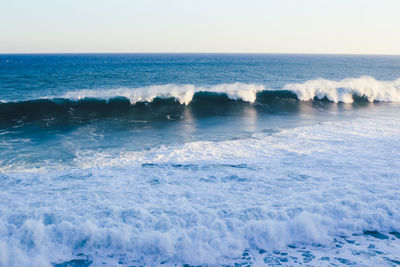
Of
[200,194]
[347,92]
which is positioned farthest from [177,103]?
[200,194]

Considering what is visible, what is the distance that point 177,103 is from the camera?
1395 centimetres

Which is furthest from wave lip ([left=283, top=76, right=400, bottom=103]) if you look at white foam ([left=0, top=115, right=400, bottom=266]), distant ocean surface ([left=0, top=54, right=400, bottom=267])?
white foam ([left=0, top=115, right=400, bottom=266])

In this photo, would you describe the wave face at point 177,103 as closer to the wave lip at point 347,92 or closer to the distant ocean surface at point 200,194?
the wave lip at point 347,92

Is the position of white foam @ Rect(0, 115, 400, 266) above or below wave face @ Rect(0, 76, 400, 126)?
below

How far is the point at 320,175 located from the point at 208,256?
9.63ft

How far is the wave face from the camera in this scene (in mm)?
11438

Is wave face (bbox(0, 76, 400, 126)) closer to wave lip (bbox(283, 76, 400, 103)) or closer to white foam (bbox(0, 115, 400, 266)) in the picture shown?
wave lip (bbox(283, 76, 400, 103))

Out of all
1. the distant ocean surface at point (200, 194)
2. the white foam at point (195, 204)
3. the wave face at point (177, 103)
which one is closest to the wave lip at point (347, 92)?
the wave face at point (177, 103)

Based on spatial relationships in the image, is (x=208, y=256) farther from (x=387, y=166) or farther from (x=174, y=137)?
(x=174, y=137)

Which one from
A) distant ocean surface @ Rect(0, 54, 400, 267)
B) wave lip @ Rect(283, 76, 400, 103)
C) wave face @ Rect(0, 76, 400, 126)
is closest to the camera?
distant ocean surface @ Rect(0, 54, 400, 267)

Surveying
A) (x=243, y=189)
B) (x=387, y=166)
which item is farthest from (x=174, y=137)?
(x=387, y=166)

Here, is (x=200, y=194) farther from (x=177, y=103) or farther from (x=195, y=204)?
(x=177, y=103)

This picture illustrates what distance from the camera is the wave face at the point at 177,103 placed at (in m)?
11.4

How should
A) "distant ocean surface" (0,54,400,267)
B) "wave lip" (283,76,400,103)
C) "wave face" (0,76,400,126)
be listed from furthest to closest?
"wave lip" (283,76,400,103) → "wave face" (0,76,400,126) → "distant ocean surface" (0,54,400,267)
